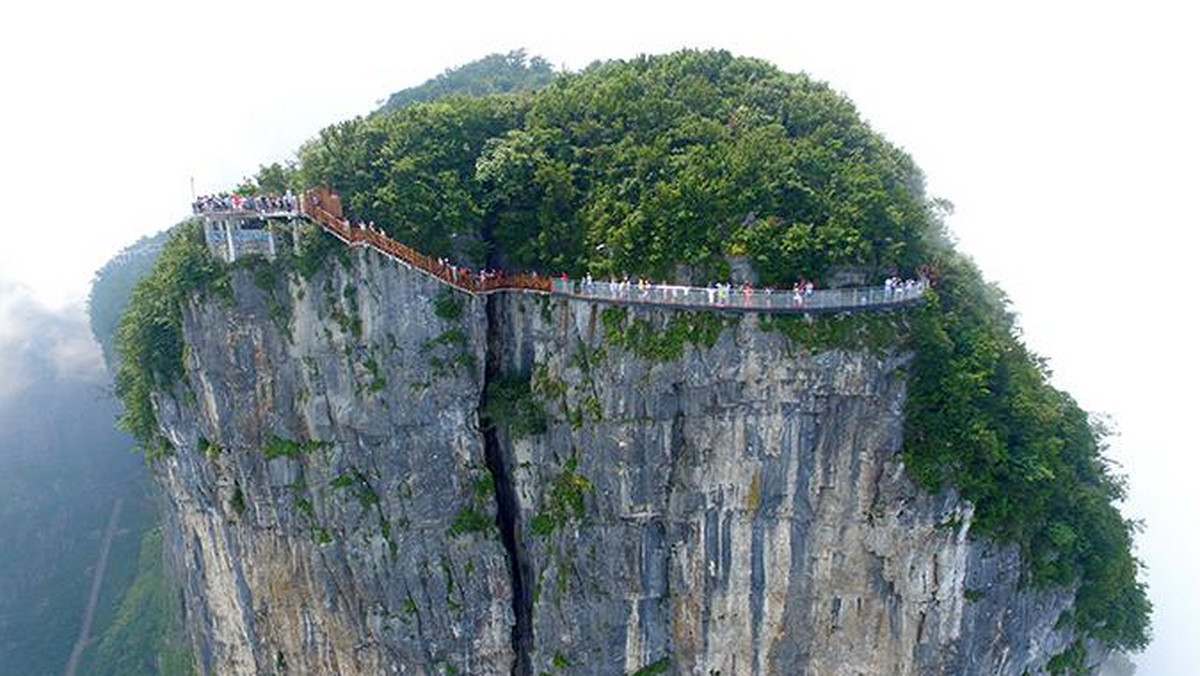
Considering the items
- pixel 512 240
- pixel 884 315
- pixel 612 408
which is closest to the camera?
pixel 884 315

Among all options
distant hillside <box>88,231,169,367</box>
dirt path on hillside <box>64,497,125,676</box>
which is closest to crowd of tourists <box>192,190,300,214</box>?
dirt path on hillside <box>64,497,125,676</box>

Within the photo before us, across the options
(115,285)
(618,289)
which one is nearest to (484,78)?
(115,285)

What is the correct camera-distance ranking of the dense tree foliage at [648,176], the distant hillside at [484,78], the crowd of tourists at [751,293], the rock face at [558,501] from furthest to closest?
1. the distant hillside at [484,78]
2. the dense tree foliage at [648,176]
3. the rock face at [558,501]
4. the crowd of tourists at [751,293]

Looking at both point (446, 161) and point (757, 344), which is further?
point (446, 161)

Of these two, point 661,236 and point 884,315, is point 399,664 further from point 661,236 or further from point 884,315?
point 884,315

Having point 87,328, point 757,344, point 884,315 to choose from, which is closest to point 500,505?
point 757,344

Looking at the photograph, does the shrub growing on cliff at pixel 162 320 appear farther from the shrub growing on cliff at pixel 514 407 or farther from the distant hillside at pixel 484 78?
the distant hillside at pixel 484 78

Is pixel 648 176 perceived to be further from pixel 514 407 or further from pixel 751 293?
pixel 514 407

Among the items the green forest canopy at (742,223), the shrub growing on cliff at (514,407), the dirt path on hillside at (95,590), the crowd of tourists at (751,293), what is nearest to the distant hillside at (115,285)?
the dirt path on hillside at (95,590)
